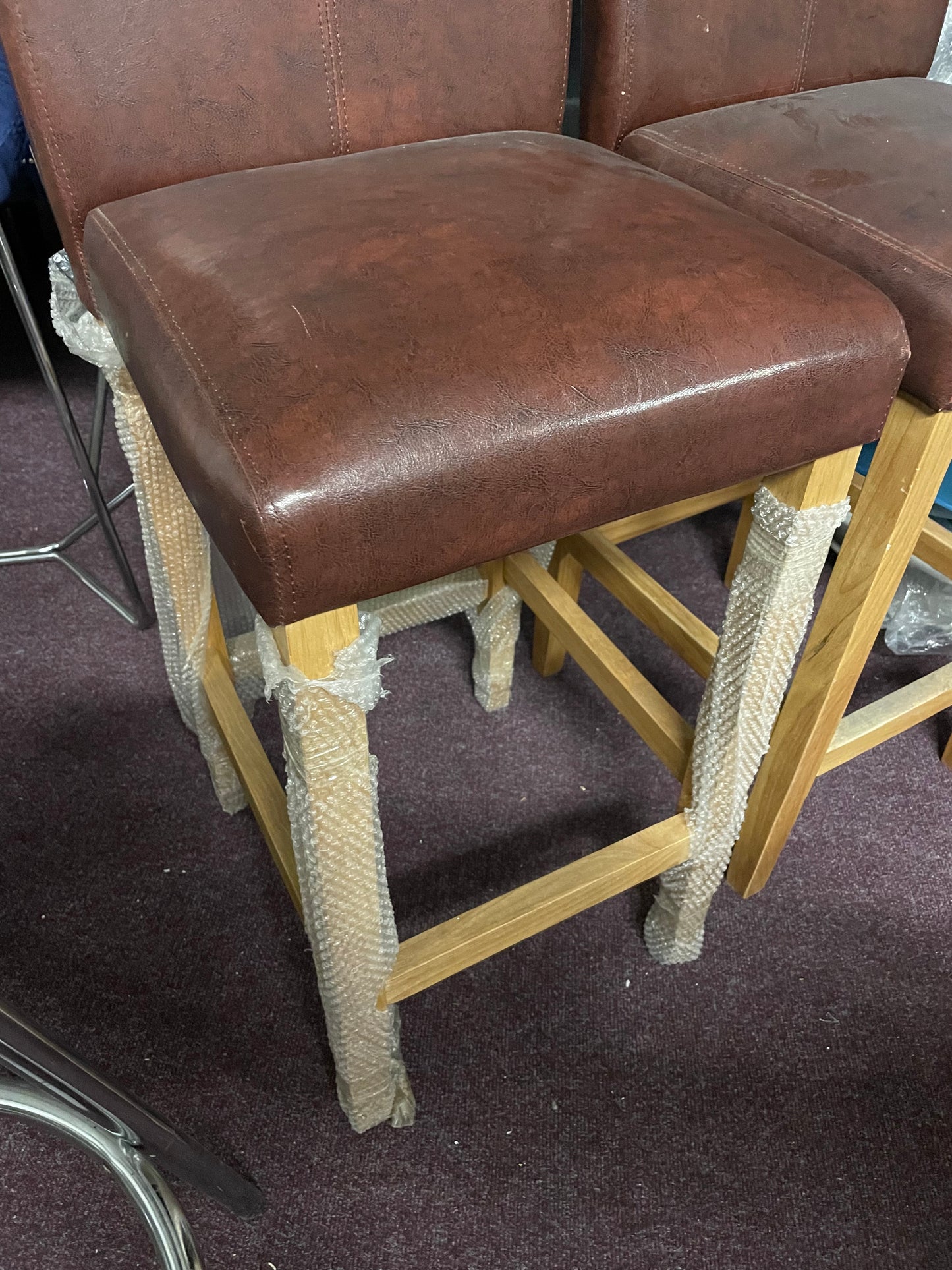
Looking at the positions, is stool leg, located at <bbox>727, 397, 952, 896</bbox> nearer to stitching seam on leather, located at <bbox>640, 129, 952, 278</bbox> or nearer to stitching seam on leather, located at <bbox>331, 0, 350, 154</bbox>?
stitching seam on leather, located at <bbox>640, 129, 952, 278</bbox>

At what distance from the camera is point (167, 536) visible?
2.58 ft

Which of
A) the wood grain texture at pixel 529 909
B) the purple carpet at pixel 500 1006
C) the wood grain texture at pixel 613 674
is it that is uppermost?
the wood grain texture at pixel 613 674

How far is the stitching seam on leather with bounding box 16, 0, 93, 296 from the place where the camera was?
21.5 inches

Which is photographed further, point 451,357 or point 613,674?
point 613,674

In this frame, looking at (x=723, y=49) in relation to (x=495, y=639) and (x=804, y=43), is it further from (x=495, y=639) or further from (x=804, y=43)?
(x=495, y=639)

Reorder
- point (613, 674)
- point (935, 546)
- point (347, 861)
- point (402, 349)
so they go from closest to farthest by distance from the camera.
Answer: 1. point (402, 349)
2. point (347, 861)
3. point (613, 674)
4. point (935, 546)

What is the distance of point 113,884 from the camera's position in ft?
3.03

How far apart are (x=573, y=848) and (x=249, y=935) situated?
0.33 m

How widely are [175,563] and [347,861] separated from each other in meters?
0.35

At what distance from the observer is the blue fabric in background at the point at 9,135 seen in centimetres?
84

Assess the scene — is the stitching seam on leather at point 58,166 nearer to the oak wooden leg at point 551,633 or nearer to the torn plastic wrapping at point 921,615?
the oak wooden leg at point 551,633

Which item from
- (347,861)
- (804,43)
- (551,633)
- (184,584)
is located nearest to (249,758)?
(184,584)

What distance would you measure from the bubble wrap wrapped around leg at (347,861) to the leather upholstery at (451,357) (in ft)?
0.23

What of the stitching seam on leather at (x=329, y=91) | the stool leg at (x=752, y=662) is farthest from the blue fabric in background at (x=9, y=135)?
the stool leg at (x=752, y=662)
